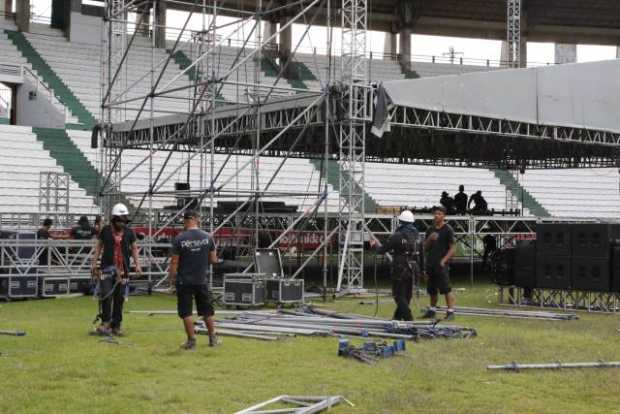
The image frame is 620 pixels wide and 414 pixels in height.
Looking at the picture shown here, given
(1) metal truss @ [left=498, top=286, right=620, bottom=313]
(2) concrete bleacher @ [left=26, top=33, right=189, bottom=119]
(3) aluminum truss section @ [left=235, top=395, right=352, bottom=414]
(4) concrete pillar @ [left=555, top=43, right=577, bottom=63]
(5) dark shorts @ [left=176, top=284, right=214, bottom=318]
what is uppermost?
(4) concrete pillar @ [left=555, top=43, right=577, bottom=63]

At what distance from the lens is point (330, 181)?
120ft

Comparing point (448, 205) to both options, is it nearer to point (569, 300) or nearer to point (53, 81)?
point (569, 300)

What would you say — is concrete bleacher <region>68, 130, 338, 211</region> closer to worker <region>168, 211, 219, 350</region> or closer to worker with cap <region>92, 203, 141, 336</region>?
worker with cap <region>92, 203, 141, 336</region>

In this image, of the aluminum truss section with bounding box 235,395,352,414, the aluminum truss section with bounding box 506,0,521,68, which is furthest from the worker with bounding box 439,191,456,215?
the aluminum truss section with bounding box 235,395,352,414

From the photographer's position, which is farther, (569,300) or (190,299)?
(569,300)

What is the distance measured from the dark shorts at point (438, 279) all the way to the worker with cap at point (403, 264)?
631 mm

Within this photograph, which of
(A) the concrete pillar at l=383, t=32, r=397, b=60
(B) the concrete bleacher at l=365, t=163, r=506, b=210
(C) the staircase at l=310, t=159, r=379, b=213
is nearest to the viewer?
(C) the staircase at l=310, t=159, r=379, b=213

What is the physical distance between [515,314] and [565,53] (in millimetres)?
48527

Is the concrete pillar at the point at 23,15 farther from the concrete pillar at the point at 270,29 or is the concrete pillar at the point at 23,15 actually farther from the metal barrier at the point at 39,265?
the metal barrier at the point at 39,265

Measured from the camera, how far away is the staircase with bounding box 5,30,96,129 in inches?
1396

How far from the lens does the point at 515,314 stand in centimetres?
1425

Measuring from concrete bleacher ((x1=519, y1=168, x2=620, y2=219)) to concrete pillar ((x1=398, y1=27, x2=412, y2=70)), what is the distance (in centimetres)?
926

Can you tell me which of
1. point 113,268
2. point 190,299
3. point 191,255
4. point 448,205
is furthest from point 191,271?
point 448,205

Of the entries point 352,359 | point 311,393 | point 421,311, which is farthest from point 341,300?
Result: point 311,393
